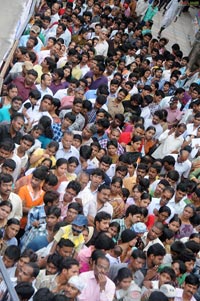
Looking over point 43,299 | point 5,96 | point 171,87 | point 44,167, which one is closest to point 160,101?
point 171,87

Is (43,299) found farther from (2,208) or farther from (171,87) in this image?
(171,87)

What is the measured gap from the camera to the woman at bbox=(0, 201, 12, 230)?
5.48 m

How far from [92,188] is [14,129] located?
1.10m

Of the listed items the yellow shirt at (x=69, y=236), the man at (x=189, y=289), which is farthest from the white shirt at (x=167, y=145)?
the yellow shirt at (x=69, y=236)

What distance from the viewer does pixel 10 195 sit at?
5.85m

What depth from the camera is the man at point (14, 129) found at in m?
6.83

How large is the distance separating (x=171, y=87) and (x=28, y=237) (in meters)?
5.78

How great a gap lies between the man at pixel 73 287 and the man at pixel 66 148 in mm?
2448

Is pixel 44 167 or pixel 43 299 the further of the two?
pixel 44 167

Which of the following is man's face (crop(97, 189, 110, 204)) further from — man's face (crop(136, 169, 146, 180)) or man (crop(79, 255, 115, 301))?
man (crop(79, 255, 115, 301))

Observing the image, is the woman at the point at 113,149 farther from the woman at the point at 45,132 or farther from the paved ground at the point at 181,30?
the paved ground at the point at 181,30

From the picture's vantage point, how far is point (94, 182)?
672cm

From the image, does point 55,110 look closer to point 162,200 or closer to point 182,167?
point 182,167

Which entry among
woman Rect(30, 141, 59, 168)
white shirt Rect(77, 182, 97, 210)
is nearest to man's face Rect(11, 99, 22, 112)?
woman Rect(30, 141, 59, 168)
